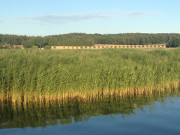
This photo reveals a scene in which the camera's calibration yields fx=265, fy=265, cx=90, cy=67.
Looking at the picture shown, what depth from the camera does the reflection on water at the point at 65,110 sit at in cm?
1162

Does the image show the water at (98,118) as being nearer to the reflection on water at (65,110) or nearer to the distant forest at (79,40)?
the reflection on water at (65,110)

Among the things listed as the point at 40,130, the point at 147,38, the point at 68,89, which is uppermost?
the point at 147,38

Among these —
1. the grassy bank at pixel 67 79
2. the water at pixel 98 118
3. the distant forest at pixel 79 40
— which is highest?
the distant forest at pixel 79 40

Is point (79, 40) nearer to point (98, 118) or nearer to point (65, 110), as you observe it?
point (65, 110)

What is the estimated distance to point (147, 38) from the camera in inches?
2707

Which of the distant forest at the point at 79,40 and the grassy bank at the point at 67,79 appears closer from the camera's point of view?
the grassy bank at the point at 67,79

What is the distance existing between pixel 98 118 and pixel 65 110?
1.95 metres

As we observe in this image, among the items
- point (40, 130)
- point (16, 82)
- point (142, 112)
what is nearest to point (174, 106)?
point (142, 112)

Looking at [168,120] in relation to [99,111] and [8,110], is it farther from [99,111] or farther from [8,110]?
[8,110]

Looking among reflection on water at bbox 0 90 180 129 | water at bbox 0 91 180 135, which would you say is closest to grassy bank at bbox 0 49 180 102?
reflection on water at bbox 0 90 180 129

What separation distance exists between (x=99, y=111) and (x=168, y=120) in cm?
332

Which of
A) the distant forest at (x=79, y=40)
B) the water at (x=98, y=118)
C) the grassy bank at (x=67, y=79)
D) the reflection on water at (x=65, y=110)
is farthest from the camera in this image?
the distant forest at (x=79, y=40)

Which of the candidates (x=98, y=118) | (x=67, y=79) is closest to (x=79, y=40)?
(x=67, y=79)

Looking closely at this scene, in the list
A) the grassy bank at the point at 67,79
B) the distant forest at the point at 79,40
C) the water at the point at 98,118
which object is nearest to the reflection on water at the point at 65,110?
the water at the point at 98,118
